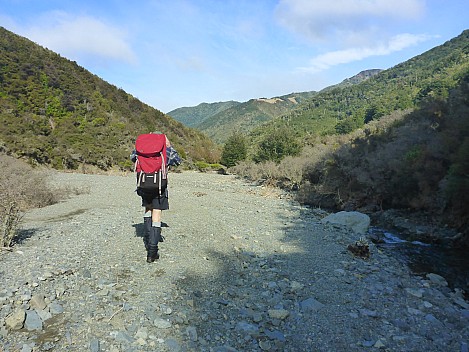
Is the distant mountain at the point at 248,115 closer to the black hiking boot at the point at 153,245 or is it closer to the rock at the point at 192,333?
the black hiking boot at the point at 153,245

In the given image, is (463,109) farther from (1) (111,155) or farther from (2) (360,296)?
(1) (111,155)

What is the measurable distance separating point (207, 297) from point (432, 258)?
6.56 meters

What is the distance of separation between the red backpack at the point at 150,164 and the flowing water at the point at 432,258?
18.5 ft

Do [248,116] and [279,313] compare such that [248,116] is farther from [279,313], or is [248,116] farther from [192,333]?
[192,333]

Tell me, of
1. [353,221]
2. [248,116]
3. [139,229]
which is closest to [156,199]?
[139,229]

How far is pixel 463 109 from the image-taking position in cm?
1177

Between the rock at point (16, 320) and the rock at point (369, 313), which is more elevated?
the rock at point (16, 320)

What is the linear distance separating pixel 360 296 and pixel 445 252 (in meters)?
5.26

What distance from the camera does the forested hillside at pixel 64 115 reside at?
26.5 m

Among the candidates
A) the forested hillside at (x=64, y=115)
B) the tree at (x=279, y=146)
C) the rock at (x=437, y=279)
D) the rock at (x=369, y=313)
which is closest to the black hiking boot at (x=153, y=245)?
the rock at (x=369, y=313)

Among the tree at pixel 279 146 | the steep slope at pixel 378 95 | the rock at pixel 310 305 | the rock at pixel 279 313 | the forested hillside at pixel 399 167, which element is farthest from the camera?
the steep slope at pixel 378 95

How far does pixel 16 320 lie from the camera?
3213 mm

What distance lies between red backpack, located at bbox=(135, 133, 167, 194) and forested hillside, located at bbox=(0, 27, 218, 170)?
22132 millimetres

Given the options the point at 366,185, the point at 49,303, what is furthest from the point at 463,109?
the point at 49,303
